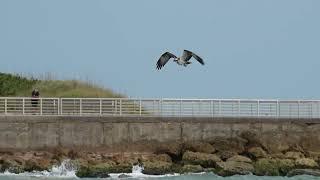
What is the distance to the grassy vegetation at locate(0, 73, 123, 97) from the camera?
4716cm

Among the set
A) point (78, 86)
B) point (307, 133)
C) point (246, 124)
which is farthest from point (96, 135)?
point (78, 86)

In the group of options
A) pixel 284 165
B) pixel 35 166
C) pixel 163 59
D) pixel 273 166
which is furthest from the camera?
pixel 284 165

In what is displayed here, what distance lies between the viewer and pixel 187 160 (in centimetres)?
3694

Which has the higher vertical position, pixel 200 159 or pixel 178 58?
pixel 178 58

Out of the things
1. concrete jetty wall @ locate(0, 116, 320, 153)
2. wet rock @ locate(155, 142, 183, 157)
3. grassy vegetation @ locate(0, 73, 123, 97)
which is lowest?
wet rock @ locate(155, 142, 183, 157)

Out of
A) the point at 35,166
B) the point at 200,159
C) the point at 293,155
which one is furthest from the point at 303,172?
the point at 35,166

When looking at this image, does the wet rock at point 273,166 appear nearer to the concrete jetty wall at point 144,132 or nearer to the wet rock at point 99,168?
the concrete jetty wall at point 144,132

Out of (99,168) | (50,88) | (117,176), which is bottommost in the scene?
(117,176)

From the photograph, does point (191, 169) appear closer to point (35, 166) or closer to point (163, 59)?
point (163, 59)

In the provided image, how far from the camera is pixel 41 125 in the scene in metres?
37.7

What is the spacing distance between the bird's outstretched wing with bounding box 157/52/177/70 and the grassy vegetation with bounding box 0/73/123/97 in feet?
40.2

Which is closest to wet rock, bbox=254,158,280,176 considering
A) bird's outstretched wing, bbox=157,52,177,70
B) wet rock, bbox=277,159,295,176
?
wet rock, bbox=277,159,295,176

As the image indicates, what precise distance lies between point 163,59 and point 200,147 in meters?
4.94

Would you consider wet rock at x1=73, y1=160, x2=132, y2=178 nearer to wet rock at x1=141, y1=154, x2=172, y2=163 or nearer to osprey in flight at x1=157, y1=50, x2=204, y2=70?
wet rock at x1=141, y1=154, x2=172, y2=163
